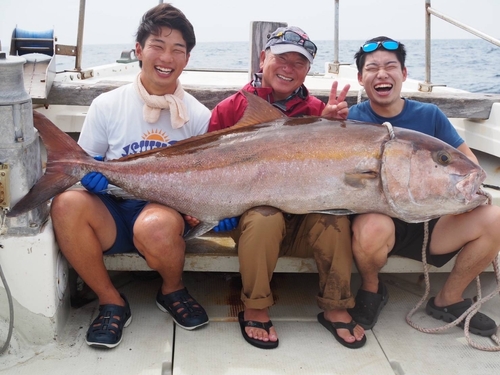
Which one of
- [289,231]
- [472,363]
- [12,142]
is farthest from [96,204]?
[472,363]

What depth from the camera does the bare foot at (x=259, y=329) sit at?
283 cm

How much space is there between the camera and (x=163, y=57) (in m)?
3.09

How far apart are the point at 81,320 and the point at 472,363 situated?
2155 mm

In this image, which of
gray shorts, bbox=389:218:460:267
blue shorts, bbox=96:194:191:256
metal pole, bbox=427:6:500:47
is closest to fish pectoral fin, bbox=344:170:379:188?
gray shorts, bbox=389:218:460:267

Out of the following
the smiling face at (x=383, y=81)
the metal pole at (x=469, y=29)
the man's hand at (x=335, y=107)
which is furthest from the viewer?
the metal pole at (x=469, y=29)

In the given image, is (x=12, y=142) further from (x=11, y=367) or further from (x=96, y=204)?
(x=11, y=367)

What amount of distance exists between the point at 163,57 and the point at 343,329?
1886mm

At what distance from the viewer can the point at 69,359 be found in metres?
2.62

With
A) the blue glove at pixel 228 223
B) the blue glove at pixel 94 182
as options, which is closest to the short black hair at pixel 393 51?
the blue glove at pixel 228 223

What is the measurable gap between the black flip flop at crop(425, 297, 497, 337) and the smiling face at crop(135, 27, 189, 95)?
2124 mm

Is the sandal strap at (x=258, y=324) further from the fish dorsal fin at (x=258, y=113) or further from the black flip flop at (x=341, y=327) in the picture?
the fish dorsal fin at (x=258, y=113)

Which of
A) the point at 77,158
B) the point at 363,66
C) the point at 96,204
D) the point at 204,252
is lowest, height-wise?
the point at 204,252

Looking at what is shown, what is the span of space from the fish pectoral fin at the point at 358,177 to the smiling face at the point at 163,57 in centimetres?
123

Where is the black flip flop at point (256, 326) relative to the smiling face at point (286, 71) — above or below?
below
